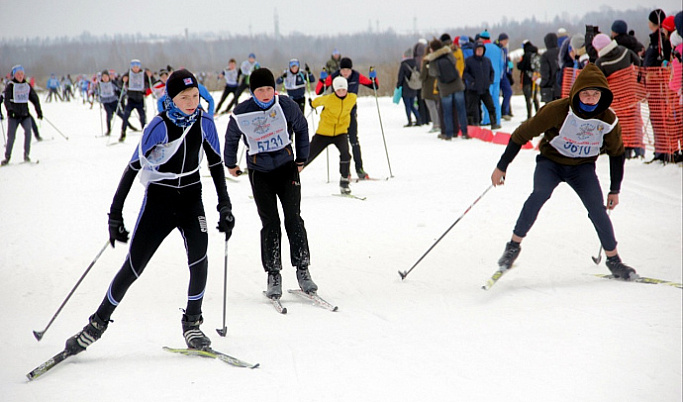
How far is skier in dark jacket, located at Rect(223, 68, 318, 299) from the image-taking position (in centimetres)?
441

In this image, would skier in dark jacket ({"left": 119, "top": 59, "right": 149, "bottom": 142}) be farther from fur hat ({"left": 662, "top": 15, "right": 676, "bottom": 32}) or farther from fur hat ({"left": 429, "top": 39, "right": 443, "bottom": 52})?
fur hat ({"left": 662, "top": 15, "right": 676, "bottom": 32})

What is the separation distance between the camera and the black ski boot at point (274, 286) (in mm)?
4465

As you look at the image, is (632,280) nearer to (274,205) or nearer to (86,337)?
(274,205)

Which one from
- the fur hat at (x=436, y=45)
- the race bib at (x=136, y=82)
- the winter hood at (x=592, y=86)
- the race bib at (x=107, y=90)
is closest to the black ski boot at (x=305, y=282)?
the winter hood at (x=592, y=86)

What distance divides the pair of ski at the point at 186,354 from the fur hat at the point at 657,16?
22.5 feet

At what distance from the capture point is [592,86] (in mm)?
4250

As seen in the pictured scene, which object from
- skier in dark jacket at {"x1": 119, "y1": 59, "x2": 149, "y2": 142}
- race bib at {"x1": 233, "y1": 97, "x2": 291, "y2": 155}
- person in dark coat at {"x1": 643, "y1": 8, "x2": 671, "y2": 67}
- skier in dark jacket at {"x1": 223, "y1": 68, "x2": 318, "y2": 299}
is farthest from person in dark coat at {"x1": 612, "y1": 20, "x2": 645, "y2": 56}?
skier in dark jacket at {"x1": 119, "y1": 59, "x2": 149, "y2": 142}

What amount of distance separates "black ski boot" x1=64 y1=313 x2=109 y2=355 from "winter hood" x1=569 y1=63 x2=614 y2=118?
3.27m

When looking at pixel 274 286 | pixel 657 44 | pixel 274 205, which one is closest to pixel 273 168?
pixel 274 205

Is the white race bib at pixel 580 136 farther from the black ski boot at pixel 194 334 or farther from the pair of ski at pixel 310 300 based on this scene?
the black ski boot at pixel 194 334

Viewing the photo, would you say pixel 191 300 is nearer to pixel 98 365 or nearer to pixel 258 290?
pixel 98 365

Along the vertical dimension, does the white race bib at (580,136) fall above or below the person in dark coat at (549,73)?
below

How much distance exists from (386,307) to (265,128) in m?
1.47

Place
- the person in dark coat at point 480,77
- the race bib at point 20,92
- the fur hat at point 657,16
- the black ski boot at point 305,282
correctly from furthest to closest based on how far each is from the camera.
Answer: the person in dark coat at point 480,77 < the race bib at point 20,92 < the fur hat at point 657,16 < the black ski boot at point 305,282
